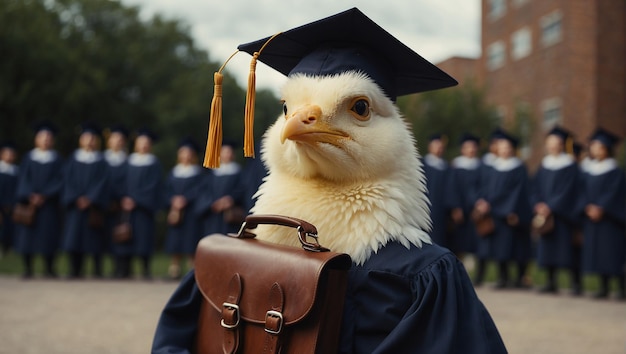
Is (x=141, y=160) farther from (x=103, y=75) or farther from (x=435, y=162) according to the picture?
(x=103, y=75)

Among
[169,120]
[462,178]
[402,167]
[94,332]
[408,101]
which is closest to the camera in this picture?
[402,167]

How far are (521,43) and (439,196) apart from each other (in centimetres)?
1616

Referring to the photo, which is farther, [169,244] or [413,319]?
[169,244]

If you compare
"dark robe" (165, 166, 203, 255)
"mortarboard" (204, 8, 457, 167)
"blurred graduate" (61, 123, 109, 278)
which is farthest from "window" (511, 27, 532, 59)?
"mortarboard" (204, 8, 457, 167)

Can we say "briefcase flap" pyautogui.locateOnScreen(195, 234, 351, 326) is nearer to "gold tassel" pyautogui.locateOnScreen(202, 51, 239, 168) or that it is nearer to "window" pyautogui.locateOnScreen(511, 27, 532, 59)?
"gold tassel" pyautogui.locateOnScreen(202, 51, 239, 168)

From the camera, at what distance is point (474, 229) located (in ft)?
35.0

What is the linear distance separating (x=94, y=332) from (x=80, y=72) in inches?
714

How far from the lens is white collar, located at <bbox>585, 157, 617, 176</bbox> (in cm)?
892

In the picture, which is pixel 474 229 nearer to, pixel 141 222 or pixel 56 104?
pixel 141 222

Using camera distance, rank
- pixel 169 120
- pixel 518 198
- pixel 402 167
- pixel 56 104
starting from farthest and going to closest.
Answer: pixel 169 120, pixel 56 104, pixel 518 198, pixel 402 167

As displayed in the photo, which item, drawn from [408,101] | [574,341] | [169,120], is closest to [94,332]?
[574,341]

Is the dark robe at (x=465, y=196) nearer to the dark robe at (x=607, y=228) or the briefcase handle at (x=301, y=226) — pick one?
the dark robe at (x=607, y=228)

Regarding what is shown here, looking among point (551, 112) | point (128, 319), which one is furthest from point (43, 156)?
point (551, 112)

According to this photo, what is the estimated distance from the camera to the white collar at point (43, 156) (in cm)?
971
